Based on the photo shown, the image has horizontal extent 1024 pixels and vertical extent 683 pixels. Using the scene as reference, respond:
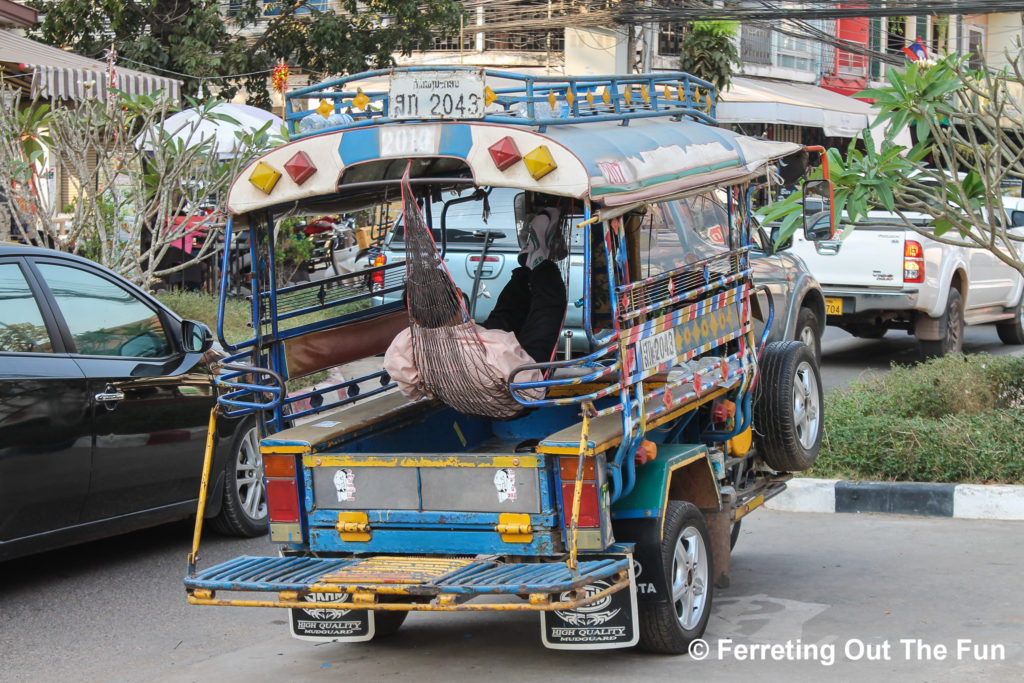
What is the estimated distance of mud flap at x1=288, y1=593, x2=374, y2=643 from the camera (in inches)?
189

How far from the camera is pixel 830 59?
103ft

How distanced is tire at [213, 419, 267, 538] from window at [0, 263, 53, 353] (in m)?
Answer: 1.37

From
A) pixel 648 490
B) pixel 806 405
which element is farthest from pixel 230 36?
pixel 648 490

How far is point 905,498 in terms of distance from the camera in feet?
23.8

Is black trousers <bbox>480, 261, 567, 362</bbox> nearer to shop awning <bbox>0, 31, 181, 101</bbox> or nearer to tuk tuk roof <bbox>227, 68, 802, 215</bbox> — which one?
tuk tuk roof <bbox>227, 68, 802, 215</bbox>

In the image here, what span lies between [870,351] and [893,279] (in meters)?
2.32

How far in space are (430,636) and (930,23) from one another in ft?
105

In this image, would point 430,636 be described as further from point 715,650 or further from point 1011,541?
point 1011,541

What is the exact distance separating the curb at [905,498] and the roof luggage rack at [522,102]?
279cm

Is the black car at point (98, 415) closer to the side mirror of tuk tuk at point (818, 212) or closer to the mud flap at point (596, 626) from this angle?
the mud flap at point (596, 626)

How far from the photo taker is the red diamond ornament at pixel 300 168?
15.2 ft

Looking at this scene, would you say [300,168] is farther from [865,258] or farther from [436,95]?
[865,258]

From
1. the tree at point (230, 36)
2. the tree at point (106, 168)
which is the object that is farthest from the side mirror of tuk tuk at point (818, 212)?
the tree at point (230, 36)

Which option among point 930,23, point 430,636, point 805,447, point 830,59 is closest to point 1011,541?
point 805,447
